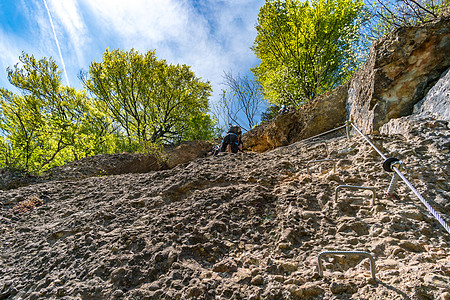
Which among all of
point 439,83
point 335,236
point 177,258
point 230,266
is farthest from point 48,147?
point 439,83

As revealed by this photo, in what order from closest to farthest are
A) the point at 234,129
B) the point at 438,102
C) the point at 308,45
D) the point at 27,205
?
the point at 438,102, the point at 27,205, the point at 234,129, the point at 308,45

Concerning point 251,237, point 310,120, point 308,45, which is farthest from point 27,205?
point 308,45

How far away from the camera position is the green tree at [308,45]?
9.13 meters

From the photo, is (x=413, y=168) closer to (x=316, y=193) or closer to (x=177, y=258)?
(x=316, y=193)

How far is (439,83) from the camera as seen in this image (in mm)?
2906

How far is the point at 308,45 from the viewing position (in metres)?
9.38

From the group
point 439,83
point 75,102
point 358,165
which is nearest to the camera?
point 358,165

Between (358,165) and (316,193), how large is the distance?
0.81 metres

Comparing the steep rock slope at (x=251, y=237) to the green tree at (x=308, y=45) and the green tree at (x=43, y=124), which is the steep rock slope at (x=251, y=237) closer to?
the green tree at (x=43, y=124)

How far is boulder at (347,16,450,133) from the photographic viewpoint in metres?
3.31

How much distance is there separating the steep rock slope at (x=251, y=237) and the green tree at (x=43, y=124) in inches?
145

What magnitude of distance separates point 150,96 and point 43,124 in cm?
682

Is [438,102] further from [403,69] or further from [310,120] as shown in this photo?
[310,120]

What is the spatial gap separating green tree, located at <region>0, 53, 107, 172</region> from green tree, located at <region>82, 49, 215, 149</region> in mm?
1538
